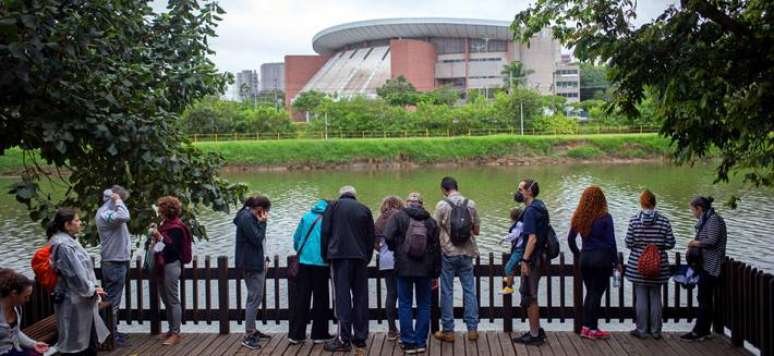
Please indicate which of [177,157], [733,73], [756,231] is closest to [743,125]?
[733,73]

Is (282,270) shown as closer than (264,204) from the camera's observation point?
No

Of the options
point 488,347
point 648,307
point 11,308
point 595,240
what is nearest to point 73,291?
point 11,308

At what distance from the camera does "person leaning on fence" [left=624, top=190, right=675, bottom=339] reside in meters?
7.26

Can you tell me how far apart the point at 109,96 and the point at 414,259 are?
3.17 metres

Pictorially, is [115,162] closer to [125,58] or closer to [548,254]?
[125,58]

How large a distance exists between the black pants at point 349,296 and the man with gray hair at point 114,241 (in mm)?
2057

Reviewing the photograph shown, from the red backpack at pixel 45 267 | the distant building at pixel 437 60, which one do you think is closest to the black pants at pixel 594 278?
the red backpack at pixel 45 267

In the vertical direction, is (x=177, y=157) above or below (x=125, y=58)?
below

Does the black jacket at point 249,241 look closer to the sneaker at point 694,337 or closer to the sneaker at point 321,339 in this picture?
the sneaker at point 321,339

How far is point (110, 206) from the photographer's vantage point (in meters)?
6.93

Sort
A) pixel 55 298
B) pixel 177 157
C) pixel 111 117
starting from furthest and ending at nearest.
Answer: pixel 177 157
pixel 111 117
pixel 55 298

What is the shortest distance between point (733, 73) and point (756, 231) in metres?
14.9

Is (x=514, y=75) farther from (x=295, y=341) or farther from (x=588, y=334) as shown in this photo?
(x=295, y=341)

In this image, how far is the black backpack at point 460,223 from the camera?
703cm
